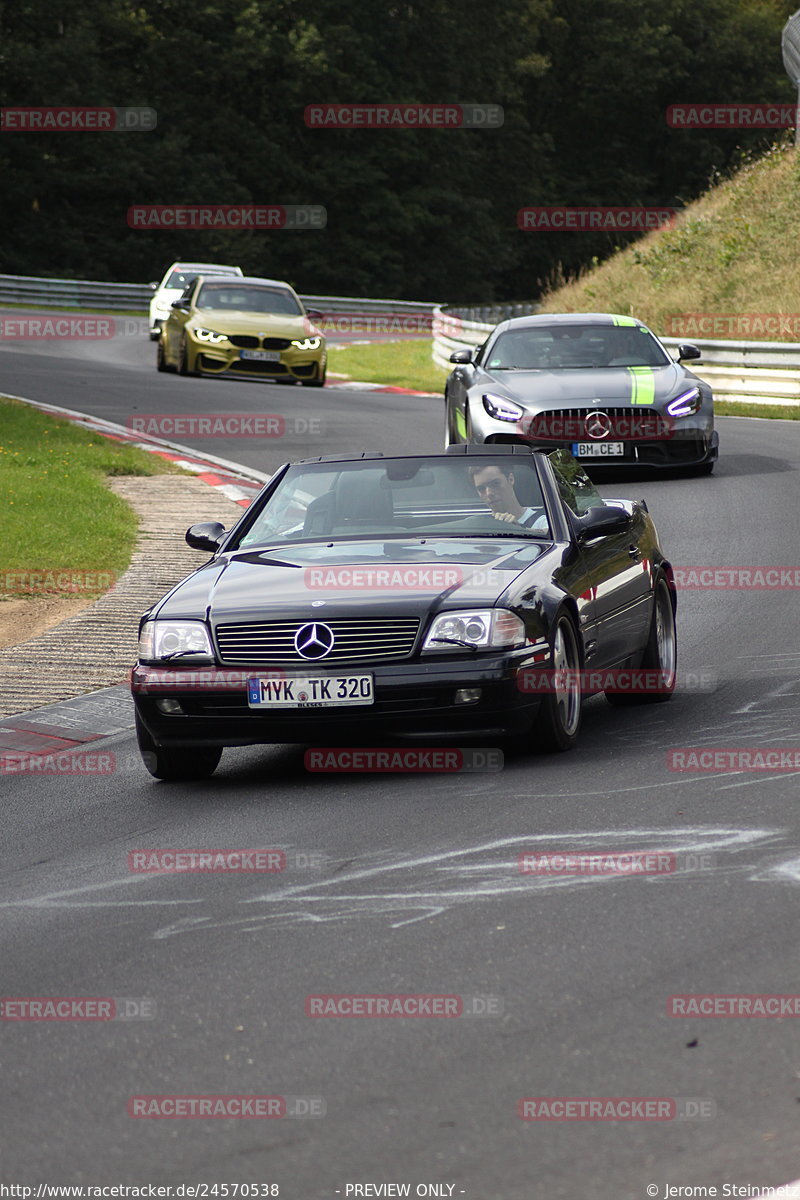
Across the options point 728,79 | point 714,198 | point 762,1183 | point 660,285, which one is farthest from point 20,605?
point 728,79

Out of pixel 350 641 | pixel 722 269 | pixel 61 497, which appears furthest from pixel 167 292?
pixel 350 641

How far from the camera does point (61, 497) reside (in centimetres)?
1661

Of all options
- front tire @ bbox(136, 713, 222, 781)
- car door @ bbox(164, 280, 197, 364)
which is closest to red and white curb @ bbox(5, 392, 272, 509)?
car door @ bbox(164, 280, 197, 364)

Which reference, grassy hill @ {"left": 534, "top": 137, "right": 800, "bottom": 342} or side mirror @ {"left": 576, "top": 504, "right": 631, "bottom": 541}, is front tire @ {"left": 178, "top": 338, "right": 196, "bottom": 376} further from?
side mirror @ {"left": 576, "top": 504, "right": 631, "bottom": 541}

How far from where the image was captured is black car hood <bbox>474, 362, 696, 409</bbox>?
17.4 m

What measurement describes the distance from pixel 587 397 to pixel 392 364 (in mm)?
19342

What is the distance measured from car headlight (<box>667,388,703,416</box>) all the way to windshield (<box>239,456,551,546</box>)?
8.69 metres

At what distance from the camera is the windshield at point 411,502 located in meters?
8.81

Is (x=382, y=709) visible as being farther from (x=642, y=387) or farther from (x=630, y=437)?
(x=642, y=387)

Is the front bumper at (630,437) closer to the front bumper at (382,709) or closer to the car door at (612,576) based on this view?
the car door at (612,576)

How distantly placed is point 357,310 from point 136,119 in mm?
13482

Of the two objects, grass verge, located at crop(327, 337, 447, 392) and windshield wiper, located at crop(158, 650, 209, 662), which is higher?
windshield wiper, located at crop(158, 650, 209, 662)

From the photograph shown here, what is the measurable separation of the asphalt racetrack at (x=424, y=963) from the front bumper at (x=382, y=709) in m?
0.23

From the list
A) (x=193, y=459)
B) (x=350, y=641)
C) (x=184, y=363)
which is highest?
(x=350, y=641)
